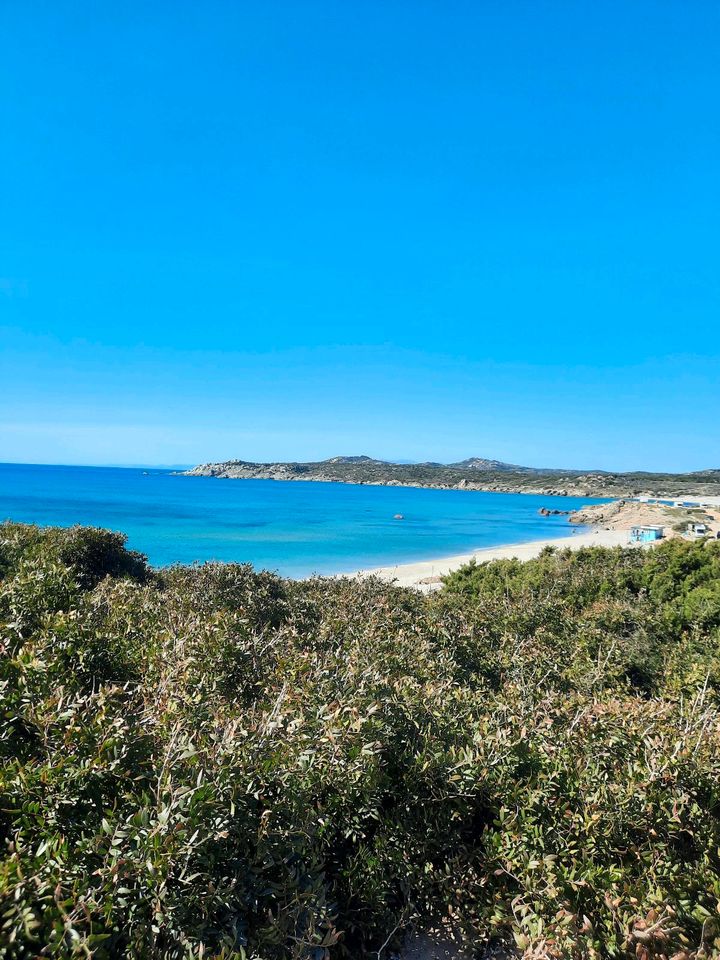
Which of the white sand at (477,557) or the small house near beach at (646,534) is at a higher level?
the small house near beach at (646,534)

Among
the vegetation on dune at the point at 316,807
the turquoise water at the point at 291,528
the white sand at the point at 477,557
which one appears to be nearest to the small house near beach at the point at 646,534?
the white sand at the point at 477,557

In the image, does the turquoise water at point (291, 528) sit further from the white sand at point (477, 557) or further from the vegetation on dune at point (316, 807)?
the vegetation on dune at point (316, 807)

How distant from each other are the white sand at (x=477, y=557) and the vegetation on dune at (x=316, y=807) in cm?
1599

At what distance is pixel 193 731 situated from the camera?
328cm

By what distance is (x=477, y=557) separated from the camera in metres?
43.3

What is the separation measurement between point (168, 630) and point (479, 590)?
13065 mm

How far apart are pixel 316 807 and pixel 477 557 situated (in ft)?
137

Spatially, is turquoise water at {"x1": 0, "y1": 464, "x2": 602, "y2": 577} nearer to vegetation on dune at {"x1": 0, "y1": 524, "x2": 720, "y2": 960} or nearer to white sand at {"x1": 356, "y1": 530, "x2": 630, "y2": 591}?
white sand at {"x1": 356, "y1": 530, "x2": 630, "y2": 591}

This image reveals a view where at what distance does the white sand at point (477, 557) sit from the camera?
30427mm

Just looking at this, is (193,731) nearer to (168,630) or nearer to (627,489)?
(168,630)

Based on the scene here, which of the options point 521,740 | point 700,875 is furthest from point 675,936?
point 521,740

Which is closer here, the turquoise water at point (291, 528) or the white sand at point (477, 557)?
the white sand at point (477, 557)

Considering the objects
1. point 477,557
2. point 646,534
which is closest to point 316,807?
point 477,557

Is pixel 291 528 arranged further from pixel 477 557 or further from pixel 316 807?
pixel 316 807
